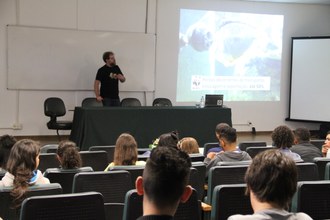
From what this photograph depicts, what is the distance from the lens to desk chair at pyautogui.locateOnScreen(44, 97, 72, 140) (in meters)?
8.59

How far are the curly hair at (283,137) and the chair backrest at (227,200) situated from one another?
178 centimetres

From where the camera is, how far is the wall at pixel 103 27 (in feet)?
29.9

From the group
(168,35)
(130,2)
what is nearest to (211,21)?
(168,35)

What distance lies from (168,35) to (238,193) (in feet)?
25.0

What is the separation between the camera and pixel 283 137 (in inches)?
186

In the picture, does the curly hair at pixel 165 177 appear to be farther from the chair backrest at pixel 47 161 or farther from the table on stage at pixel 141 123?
the table on stage at pixel 141 123

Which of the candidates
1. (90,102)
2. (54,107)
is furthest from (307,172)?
(54,107)

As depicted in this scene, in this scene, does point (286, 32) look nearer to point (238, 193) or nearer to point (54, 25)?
point (54, 25)

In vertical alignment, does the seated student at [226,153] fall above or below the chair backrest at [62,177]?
above

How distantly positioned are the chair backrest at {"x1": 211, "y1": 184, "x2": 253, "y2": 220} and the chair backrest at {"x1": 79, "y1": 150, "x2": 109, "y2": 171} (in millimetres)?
1924

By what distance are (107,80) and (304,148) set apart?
190 inches

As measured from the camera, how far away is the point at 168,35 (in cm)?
1034

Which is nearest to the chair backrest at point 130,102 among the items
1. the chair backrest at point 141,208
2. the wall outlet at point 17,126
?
the wall outlet at point 17,126

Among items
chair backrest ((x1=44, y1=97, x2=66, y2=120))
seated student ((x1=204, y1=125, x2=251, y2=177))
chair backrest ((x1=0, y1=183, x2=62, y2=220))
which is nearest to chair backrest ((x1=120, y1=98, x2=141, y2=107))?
chair backrest ((x1=44, y1=97, x2=66, y2=120))
